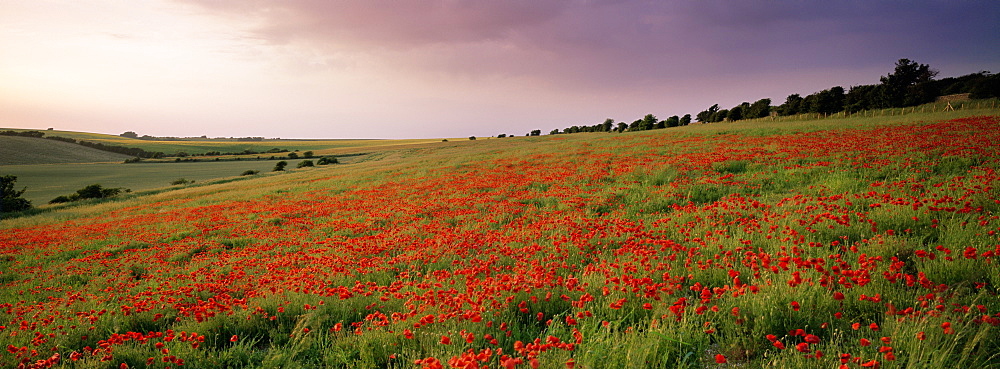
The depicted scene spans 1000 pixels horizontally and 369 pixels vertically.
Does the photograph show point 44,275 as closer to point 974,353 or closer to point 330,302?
point 330,302

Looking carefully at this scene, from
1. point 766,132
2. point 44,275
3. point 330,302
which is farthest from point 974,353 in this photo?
point 766,132

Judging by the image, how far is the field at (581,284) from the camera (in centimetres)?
324

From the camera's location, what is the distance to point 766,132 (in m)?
27.2

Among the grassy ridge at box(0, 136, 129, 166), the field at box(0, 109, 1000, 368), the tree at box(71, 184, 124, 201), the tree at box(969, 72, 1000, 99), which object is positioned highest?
the tree at box(969, 72, 1000, 99)

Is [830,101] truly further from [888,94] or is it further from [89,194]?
[89,194]

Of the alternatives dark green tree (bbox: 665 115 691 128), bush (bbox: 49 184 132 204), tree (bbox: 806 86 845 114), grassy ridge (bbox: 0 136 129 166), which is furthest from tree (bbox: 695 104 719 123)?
grassy ridge (bbox: 0 136 129 166)

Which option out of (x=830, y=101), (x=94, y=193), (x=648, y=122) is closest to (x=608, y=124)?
(x=648, y=122)

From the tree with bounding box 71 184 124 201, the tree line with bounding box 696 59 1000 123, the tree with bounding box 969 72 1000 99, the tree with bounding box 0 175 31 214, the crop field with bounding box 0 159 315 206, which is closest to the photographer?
the tree with bounding box 0 175 31 214

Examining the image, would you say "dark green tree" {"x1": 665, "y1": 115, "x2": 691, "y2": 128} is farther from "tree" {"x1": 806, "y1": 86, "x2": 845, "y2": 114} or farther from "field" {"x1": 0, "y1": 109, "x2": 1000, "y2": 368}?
"field" {"x1": 0, "y1": 109, "x2": 1000, "y2": 368}

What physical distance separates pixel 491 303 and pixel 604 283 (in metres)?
1.47

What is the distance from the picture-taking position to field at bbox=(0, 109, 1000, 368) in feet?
10.6

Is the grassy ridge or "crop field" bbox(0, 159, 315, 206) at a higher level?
the grassy ridge

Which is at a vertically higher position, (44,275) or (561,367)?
(561,367)

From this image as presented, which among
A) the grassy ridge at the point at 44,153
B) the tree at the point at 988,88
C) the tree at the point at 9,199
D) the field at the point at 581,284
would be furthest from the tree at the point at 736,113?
the grassy ridge at the point at 44,153
